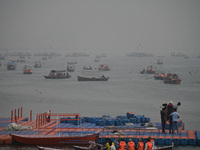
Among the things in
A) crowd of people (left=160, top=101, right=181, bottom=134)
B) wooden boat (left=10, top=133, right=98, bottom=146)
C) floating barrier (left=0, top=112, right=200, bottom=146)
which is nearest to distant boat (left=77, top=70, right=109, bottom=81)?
floating barrier (left=0, top=112, right=200, bottom=146)

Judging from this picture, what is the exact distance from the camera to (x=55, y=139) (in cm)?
2583

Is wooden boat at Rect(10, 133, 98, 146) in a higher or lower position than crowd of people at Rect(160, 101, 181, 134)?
lower

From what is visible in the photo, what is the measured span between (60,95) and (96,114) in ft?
91.4

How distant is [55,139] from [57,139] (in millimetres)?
139

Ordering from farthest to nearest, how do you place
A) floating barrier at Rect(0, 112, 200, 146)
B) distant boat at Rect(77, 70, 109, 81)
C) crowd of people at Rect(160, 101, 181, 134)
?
1. distant boat at Rect(77, 70, 109, 81)
2. floating barrier at Rect(0, 112, 200, 146)
3. crowd of people at Rect(160, 101, 181, 134)

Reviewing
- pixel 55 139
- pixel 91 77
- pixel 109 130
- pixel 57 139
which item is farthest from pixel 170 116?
pixel 91 77

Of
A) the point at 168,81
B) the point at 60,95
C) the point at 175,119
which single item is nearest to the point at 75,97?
the point at 60,95

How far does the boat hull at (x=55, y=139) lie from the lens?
83.9 feet

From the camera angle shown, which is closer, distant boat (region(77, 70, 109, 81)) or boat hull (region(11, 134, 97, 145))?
boat hull (region(11, 134, 97, 145))

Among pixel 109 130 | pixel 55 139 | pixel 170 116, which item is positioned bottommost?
pixel 55 139

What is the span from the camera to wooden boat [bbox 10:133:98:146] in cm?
2558

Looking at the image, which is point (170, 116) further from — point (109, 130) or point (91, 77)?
point (91, 77)

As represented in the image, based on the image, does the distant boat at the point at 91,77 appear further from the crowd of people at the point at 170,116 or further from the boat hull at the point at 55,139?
the boat hull at the point at 55,139

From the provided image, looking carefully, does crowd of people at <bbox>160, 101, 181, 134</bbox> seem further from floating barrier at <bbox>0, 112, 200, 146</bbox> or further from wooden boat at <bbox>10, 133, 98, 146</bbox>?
wooden boat at <bbox>10, 133, 98, 146</bbox>
